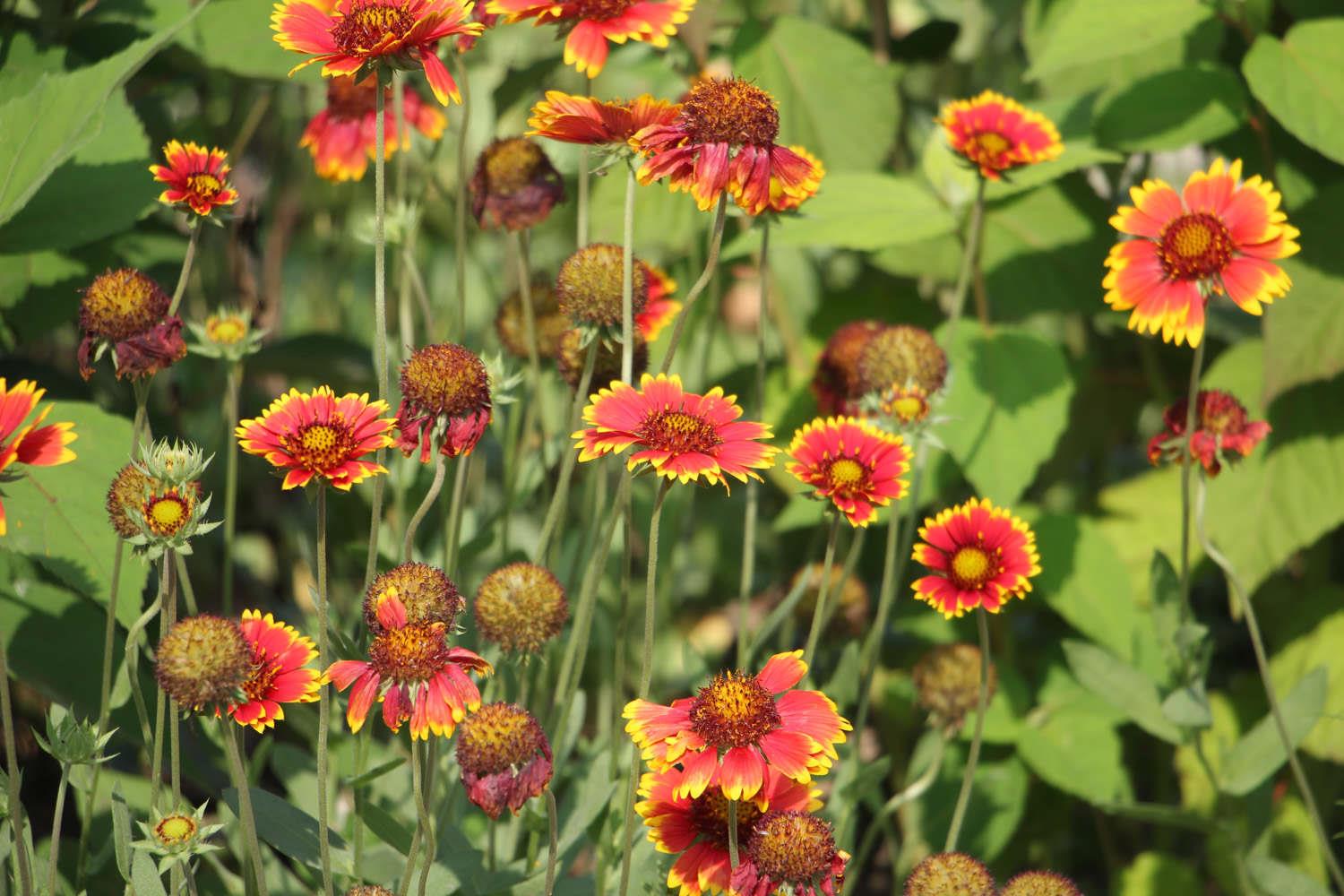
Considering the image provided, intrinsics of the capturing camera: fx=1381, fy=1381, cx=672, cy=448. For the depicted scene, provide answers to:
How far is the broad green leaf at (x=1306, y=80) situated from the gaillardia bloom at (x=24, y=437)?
1439 mm

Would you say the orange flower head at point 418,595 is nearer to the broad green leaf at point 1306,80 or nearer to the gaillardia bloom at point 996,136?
the gaillardia bloom at point 996,136

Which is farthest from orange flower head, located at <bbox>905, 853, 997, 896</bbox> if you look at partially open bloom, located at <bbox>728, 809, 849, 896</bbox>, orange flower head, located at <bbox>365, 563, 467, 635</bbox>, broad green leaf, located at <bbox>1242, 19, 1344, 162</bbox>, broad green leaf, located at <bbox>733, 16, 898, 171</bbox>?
broad green leaf, located at <bbox>733, 16, 898, 171</bbox>

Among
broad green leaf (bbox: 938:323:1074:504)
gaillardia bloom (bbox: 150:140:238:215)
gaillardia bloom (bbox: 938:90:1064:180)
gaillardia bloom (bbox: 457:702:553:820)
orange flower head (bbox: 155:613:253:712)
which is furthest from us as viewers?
broad green leaf (bbox: 938:323:1074:504)

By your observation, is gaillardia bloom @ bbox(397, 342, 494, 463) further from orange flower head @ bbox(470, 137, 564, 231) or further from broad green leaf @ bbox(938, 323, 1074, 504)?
broad green leaf @ bbox(938, 323, 1074, 504)

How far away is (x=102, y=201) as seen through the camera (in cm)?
159

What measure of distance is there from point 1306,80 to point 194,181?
1372 mm

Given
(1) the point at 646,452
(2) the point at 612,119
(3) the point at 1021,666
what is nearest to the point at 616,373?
(2) the point at 612,119

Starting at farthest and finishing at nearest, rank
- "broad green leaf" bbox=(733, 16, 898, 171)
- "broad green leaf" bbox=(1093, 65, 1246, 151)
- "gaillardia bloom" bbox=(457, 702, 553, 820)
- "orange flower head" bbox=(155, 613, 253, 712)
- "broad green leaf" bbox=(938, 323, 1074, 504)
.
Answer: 1. "broad green leaf" bbox=(733, 16, 898, 171)
2. "broad green leaf" bbox=(1093, 65, 1246, 151)
3. "broad green leaf" bbox=(938, 323, 1074, 504)
4. "gaillardia bloom" bbox=(457, 702, 553, 820)
5. "orange flower head" bbox=(155, 613, 253, 712)

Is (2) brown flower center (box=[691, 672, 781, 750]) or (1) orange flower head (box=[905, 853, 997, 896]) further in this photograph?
(1) orange flower head (box=[905, 853, 997, 896])

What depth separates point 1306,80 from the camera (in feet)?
5.83

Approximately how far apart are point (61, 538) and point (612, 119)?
69cm

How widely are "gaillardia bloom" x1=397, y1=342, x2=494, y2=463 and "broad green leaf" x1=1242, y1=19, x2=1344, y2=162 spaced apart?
1.10 metres

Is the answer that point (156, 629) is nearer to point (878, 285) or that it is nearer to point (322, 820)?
point (322, 820)

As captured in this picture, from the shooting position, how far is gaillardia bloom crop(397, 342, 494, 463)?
1.19m
